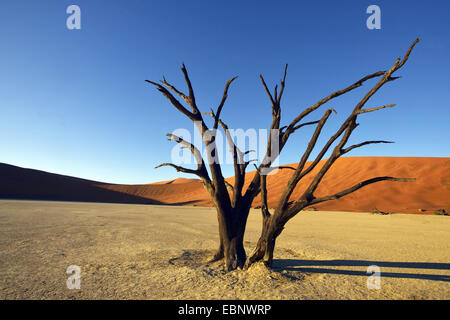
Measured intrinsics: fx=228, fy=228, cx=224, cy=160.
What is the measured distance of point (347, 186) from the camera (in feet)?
108

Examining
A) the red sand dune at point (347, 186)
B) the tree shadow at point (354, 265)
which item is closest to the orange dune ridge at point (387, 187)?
the red sand dune at point (347, 186)

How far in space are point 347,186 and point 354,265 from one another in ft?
102

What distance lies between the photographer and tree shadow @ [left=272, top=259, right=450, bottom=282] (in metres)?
4.75

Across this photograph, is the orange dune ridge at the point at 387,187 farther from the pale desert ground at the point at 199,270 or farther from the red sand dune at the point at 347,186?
the pale desert ground at the point at 199,270

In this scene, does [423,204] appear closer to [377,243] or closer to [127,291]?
[377,243]

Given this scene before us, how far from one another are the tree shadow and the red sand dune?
19.5 meters

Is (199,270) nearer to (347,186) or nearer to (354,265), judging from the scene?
(354,265)

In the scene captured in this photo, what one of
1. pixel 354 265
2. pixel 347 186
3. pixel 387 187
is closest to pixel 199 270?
pixel 354 265

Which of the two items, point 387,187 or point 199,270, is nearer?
point 199,270

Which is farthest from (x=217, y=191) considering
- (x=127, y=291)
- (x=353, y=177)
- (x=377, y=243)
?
(x=353, y=177)

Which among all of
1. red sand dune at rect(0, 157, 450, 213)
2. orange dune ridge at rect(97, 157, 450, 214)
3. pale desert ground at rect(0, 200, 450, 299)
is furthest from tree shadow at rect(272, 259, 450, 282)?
red sand dune at rect(0, 157, 450, 213)

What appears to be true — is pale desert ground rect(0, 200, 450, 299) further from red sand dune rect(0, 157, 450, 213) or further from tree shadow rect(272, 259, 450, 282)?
red sand dune rect(0, 157, 450, 213)

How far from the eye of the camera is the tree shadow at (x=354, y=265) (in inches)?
187
